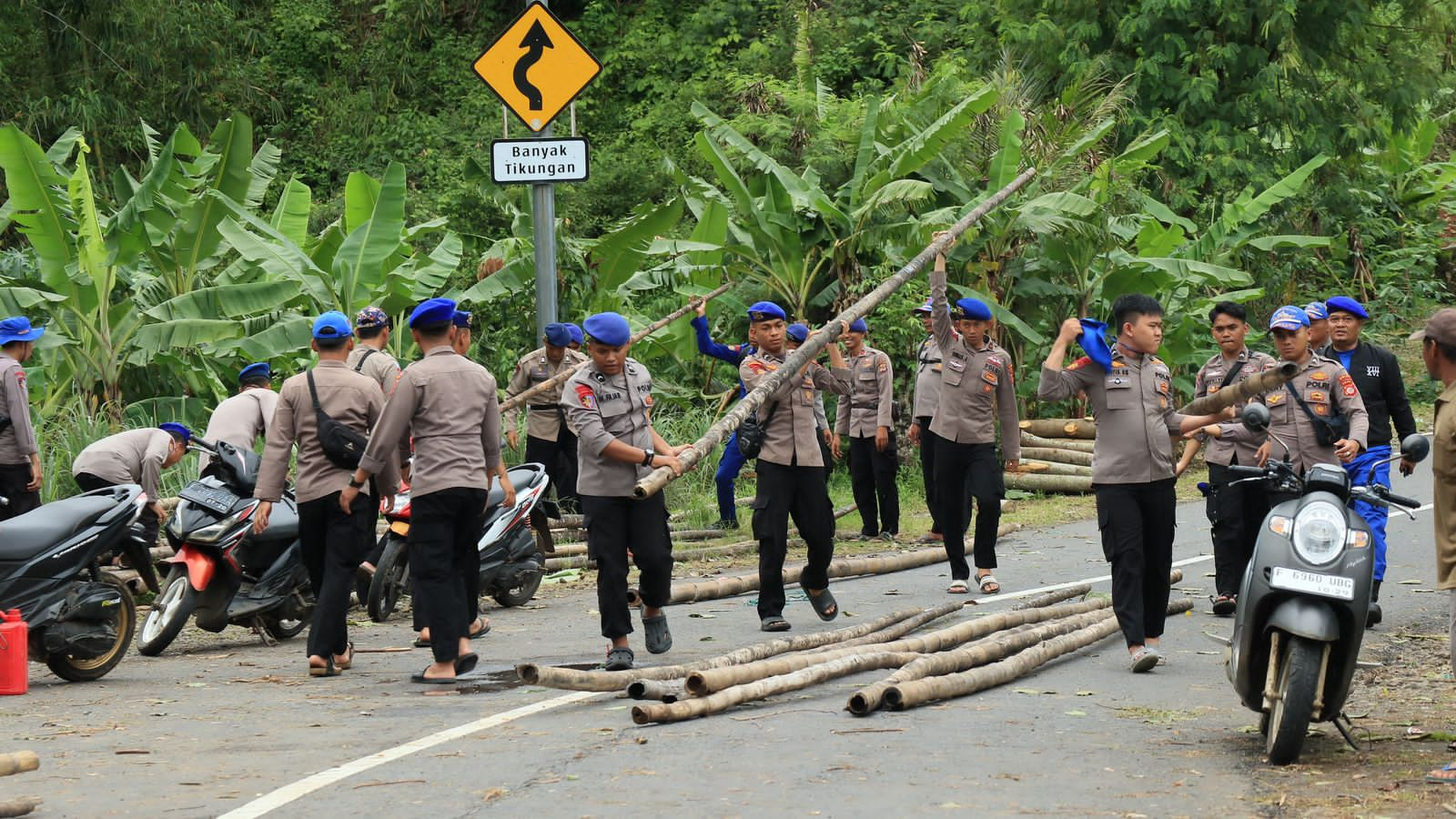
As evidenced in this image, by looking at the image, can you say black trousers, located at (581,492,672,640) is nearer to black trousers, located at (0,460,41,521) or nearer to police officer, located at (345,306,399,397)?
police officer, located at (345,306,399,397)

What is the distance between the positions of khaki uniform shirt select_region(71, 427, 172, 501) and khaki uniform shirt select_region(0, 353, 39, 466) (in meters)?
0.35

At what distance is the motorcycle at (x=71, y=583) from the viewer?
29.5ft

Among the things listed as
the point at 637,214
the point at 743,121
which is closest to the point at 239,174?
the point at 637,214

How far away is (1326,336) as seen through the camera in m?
11.0

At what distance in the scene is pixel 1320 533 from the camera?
6.71m

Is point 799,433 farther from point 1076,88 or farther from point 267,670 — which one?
point 1076,88

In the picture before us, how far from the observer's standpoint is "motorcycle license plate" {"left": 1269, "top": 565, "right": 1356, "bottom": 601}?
21.3 feet

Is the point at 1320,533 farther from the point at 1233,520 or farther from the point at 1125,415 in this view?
the point at 1233,520

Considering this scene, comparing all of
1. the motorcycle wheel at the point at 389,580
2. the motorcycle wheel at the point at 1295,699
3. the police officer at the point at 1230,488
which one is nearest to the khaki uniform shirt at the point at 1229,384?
the police officer at the point at 1230,488

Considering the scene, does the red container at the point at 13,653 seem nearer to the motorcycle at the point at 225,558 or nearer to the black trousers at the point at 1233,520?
the motorcycle at the point at 225,558

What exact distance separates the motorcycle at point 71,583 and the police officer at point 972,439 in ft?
18.7

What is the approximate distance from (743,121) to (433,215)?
4.72m

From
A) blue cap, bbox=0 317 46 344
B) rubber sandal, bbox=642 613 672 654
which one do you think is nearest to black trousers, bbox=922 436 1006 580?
rubber sandal, bbox=642 613 672 654

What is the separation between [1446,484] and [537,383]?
9.25 m
